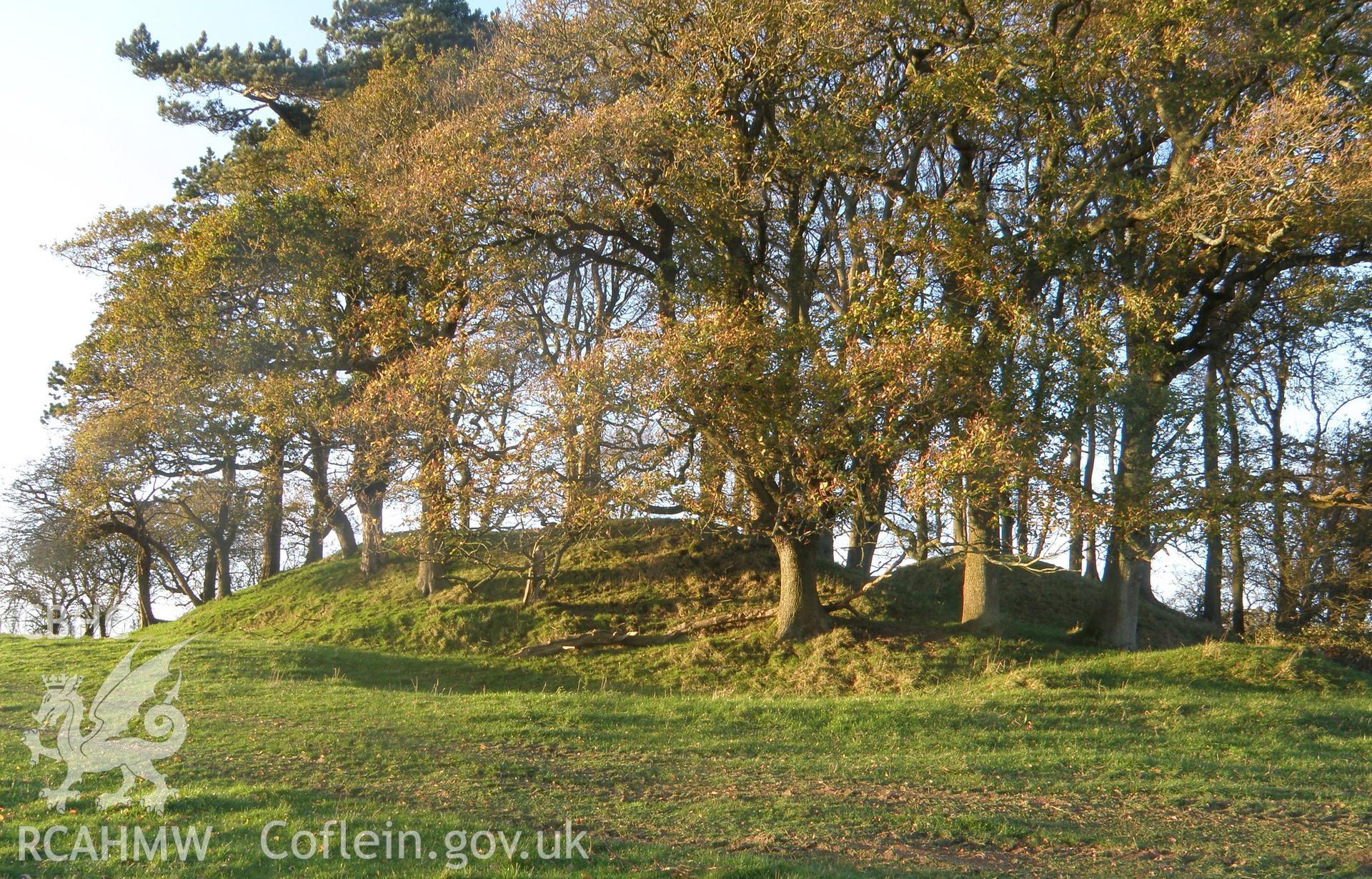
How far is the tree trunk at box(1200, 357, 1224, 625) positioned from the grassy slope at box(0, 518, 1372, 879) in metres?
2.99

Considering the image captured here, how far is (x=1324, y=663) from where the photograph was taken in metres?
18.5

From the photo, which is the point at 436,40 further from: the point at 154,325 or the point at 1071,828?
the point at 1071,828

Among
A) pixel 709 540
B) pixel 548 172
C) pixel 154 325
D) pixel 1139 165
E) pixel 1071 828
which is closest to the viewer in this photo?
pixel 1071 828

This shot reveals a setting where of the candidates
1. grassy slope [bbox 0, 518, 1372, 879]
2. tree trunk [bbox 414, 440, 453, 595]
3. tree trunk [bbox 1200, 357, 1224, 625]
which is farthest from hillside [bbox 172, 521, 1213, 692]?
tree trunk [bbox 414, 440, 453, 595]

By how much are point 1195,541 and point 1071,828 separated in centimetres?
1052

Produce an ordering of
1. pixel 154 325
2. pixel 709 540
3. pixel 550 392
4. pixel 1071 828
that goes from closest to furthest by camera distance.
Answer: pixel 1071 828 < pixel 550 392 < pixel 154 325 < pixel 709 540

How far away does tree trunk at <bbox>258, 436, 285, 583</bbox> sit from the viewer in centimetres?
2741

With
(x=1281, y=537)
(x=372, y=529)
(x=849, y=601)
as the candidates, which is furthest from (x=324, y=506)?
(x=1281, y=537)

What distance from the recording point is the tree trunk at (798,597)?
2145 centimetres

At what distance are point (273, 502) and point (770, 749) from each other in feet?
72.5

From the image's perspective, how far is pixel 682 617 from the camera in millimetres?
23891

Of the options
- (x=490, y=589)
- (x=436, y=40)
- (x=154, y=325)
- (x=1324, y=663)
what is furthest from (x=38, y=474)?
(x=1324, y=663)

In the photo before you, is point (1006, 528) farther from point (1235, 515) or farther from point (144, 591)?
point (144, 591)

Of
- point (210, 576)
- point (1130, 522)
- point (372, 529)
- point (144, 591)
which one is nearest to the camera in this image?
point (1130, 522)
